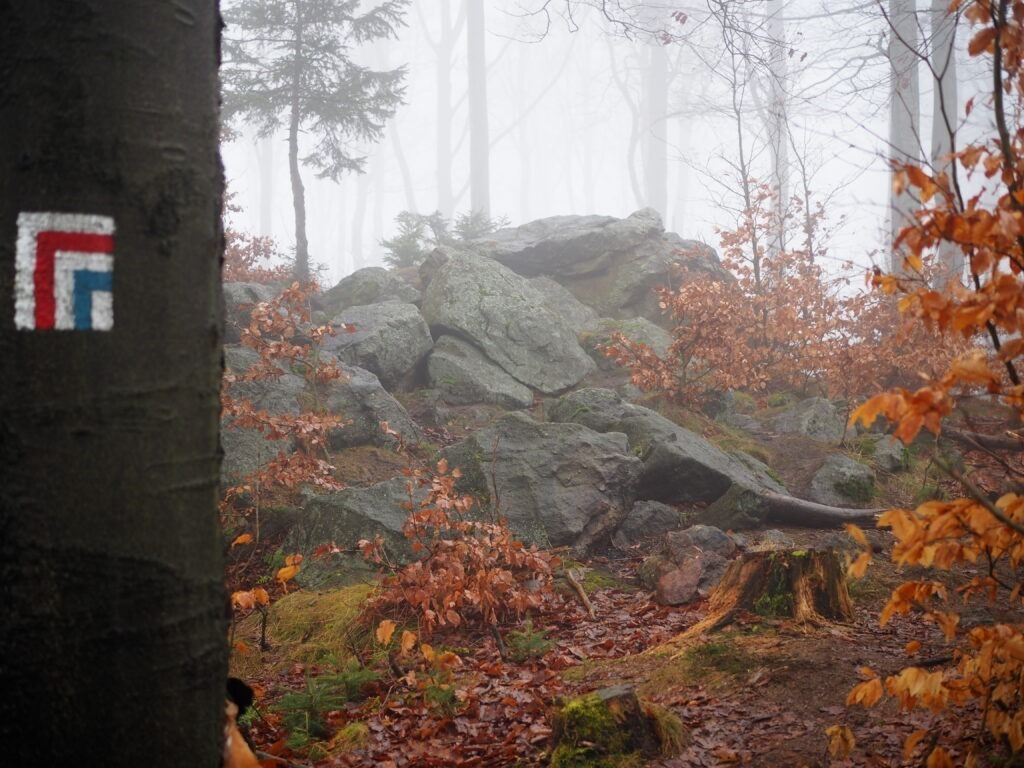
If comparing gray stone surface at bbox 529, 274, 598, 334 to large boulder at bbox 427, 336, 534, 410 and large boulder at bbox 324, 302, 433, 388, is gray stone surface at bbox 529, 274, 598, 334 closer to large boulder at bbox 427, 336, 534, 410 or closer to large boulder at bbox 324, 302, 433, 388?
large boulder at bbox 427, 336, 534, 410

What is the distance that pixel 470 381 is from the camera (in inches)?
408

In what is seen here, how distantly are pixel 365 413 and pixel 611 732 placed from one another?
19.6 feet

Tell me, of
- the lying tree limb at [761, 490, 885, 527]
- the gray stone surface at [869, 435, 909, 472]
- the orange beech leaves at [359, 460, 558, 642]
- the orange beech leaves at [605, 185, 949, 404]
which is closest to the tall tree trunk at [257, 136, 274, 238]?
the orange beech leaves at [605, 185, 949, 404]

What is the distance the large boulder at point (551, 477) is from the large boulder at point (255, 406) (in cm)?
191

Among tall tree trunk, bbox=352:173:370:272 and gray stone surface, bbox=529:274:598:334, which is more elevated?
tall tree trunk, bbox=352:173:370:272

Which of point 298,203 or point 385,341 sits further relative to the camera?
point 298,203

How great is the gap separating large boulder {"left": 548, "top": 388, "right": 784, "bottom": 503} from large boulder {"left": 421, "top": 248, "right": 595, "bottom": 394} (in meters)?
2.59

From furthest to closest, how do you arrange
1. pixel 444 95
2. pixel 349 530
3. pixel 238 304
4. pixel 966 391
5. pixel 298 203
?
1. pixel 444 95
2. pixel 298 203
3. pixel 238 304
4. pixel 349 530
5. pixel 966 391

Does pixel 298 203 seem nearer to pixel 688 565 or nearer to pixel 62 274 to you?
pixel 688 565

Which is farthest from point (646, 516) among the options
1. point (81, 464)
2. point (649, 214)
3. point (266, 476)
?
point (649, 214)

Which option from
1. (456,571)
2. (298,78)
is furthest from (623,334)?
(298,78)

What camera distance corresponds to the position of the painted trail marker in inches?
57.7

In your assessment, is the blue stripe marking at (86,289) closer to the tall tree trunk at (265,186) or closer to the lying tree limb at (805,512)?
the lying tree limb at (805,512)

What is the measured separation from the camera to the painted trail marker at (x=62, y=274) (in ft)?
4.81
